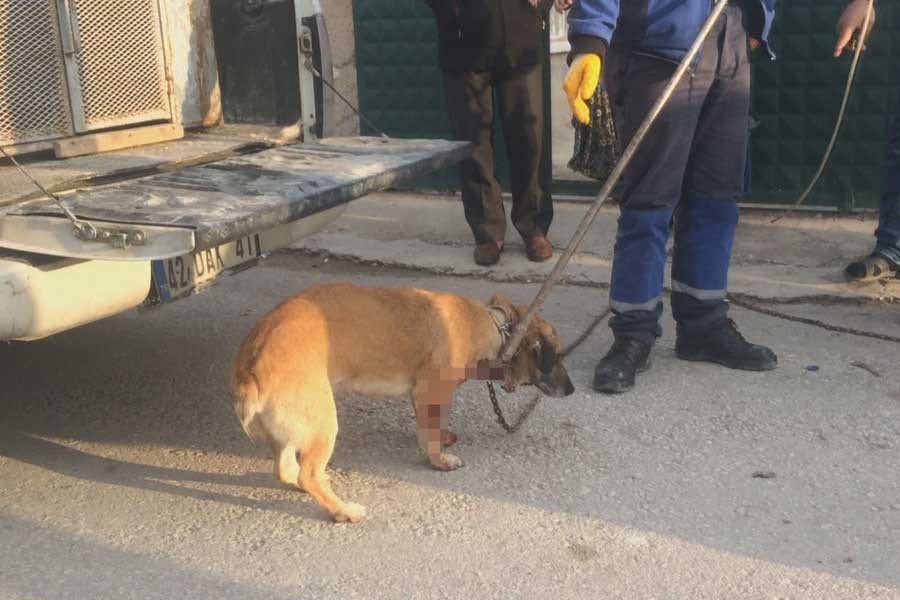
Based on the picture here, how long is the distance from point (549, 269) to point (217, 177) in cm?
272

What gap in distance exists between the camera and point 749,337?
187 inches

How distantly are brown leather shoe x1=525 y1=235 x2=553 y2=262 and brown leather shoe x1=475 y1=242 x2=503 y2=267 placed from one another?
0.63 feet

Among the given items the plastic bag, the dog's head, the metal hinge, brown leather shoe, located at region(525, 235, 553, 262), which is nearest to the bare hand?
the dog's head

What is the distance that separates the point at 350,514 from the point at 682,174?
1916 millimetres

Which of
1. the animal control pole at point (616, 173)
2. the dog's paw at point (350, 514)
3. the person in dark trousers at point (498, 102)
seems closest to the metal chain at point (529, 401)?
the animal control pole at point (616, 173)

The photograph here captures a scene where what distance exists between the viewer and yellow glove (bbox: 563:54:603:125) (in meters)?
3.62

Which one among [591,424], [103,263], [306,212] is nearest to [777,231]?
[591,424]

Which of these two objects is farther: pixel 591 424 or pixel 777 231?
pixel 777 231

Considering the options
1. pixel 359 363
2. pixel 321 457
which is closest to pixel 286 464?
pixel 321 457

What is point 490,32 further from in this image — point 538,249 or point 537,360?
point 537,360

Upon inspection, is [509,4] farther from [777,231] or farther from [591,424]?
[591,424]

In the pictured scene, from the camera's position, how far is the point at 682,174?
13.5 feet

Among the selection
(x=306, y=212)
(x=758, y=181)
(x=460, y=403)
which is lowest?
(x=460, y=403)

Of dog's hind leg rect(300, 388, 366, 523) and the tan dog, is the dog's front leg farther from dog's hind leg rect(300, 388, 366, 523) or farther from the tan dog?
dog's hind leg rect(300, 388, 366, 523)
